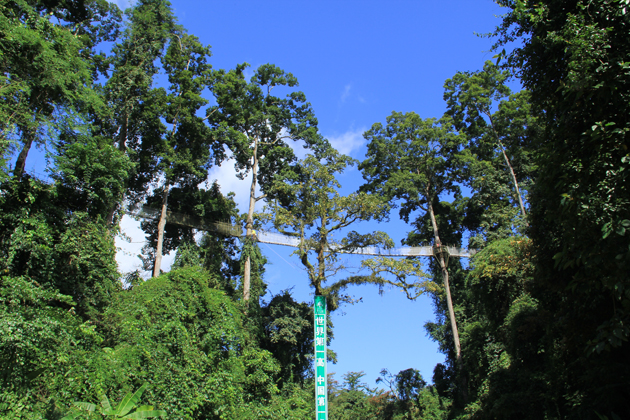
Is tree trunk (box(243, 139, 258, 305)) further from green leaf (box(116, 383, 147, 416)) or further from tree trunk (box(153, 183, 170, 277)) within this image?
green leaf (box(116, 383, 147, 416))

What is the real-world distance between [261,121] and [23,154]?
29.0 ft

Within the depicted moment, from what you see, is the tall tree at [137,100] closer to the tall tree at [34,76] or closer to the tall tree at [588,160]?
the tall tree at [34,76]

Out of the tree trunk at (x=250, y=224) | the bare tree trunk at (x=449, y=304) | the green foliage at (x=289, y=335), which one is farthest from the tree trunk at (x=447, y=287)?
the tree trunk at (x=250, y=224)

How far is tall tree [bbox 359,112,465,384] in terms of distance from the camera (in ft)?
63.9

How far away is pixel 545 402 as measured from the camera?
1020cm

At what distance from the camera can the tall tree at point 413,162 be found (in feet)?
63.9

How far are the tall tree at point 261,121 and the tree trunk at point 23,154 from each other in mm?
7027

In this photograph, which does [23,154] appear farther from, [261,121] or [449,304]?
[449,304]

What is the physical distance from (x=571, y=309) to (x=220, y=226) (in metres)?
12.7

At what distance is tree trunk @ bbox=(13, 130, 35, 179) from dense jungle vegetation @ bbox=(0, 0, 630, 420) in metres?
0.06

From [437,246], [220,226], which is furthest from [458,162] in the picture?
[220,226]

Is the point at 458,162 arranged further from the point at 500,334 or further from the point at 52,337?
the point at 52,337

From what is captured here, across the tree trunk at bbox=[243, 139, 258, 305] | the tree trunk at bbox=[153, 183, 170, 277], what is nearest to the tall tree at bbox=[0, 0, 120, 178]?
the tree trunk at bbox=[153, 183, 170, 277]

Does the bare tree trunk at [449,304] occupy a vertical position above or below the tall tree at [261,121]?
below
